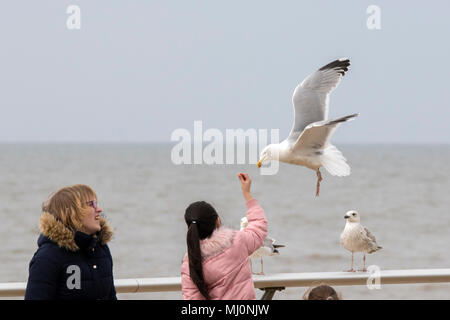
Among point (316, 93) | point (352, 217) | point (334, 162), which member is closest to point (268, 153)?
point (334, 162)

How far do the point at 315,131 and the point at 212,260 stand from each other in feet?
3.40

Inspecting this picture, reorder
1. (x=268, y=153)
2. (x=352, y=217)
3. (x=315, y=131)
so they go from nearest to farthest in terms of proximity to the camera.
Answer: (x=268, y=153), (x=315, y=131), (x=352, y=217)

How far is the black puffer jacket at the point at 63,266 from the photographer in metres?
2.34

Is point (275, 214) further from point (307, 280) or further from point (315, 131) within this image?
point (307, 280)

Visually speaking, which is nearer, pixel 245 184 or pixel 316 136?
pixel 245 184

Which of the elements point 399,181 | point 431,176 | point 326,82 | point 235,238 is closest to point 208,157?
point 235,238

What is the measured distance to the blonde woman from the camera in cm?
235

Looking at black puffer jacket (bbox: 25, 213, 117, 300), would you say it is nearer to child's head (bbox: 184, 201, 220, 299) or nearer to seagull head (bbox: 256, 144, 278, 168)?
child's head (bbox: 184, 201, 220, 299)

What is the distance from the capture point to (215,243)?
2.44 metres

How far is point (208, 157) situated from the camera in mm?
2803

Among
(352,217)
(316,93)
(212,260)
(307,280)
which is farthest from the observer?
(352,217)

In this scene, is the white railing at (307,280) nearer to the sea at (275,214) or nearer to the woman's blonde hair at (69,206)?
the sea at (275,214)

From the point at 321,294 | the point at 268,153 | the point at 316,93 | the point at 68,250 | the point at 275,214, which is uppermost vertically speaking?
the point at 316,93

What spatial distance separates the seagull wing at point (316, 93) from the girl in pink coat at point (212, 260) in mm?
1259
